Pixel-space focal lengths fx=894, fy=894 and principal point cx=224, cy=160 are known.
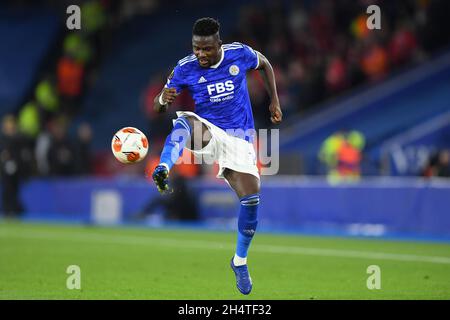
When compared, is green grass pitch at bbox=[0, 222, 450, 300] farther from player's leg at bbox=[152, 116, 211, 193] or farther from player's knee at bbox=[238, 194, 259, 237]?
player's leg at bbox=[152, 116, 211, 193]

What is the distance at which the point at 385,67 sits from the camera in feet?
70.5

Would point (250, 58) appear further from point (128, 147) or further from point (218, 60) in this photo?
point (128, 147)

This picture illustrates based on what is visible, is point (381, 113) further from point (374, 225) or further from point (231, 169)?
point (231, 169)

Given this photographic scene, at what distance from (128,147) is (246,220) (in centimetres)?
138

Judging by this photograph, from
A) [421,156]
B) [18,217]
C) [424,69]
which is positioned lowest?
[18,217]

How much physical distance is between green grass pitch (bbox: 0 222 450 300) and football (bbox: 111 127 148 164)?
135cm

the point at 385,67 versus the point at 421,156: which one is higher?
the point at 385,67

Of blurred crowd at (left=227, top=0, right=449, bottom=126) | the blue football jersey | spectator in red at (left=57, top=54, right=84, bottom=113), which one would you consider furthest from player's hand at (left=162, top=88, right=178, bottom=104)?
spectator in red at (left=57, top=54, right=84, bottom=113)

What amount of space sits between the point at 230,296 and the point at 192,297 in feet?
1.21

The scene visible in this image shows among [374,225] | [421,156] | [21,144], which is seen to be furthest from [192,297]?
[21,144]

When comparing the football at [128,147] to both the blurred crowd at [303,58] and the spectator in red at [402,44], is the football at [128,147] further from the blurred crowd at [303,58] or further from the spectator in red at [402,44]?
the spectator in red at [402,44]

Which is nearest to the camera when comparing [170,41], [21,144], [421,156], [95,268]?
[95,268]

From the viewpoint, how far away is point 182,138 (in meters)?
8.77

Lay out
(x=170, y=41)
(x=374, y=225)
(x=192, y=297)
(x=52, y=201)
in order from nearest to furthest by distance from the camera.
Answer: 1. (x=192, y=297)
2. (x=374, y=225)
3. (x=52, y=201)
4. (x=170, y=41)
